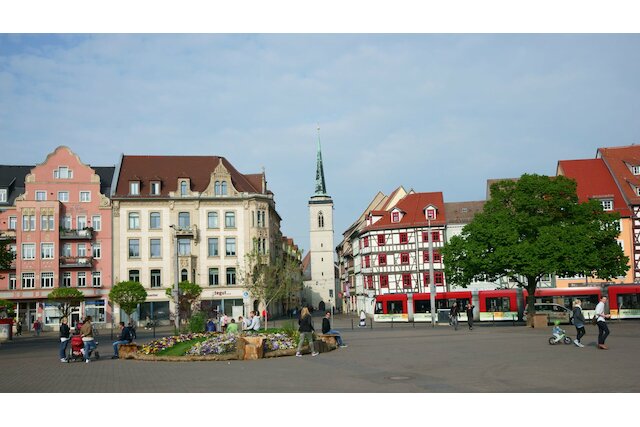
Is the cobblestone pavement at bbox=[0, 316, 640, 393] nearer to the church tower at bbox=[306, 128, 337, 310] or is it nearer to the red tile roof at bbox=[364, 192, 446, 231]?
the red tile roof at bbox=[364, 192, 446, 231]

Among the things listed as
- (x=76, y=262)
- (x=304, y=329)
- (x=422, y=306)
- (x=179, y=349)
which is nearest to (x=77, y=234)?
(x=76, y=262)

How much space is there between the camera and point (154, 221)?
233 feet

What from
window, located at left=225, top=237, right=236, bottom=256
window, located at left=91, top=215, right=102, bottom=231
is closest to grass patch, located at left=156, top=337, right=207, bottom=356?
window, located at left=225, top=237, right=236, bottom=256

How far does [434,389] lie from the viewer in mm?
14539

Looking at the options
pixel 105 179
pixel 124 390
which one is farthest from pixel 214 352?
pixel 105 179

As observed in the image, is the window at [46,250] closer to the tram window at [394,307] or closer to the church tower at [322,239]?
the tram window at [394,307]

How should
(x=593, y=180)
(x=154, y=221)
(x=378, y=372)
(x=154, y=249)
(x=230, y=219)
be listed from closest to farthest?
(x=378, y=372), (x=593, y=180), (x=154, y=249), (x=154, y=221), (x=230, y=219)

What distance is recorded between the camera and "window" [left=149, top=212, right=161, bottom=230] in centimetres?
7081

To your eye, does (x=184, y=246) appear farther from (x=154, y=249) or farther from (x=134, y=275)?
(x=134, y=275)

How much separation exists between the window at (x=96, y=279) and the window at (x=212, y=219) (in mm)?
11802

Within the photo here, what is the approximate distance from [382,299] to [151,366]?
37318mm

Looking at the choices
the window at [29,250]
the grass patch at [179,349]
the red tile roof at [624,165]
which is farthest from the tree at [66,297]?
the red tile roof at [624,165]

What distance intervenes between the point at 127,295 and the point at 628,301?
1566 inches

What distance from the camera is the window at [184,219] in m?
71.0
